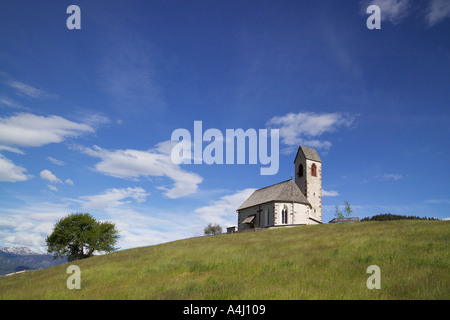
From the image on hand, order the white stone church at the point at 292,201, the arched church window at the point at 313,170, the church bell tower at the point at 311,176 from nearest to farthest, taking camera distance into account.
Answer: the white stone church at the point at 292,201, the church bell tower at the point at 311,176, the arched church window at the point at 313,170

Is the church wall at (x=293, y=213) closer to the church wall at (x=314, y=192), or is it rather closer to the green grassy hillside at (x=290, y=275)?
the church wall at (x=314, y=192)

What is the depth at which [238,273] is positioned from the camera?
1577cm

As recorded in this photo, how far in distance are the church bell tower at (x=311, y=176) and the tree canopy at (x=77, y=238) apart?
4177 centimetres

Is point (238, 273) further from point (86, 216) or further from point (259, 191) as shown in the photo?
point (86, 216)

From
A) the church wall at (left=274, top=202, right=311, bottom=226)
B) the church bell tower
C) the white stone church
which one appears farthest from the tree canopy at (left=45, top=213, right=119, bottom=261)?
the church bell tower

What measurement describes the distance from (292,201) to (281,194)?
210cm

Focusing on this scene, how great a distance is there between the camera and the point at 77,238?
56.9 metres

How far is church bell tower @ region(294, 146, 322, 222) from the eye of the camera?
52031 millimetres

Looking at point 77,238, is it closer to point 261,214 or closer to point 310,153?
point 261,214

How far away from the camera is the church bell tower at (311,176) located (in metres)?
52.0

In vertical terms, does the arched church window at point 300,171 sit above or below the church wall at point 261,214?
above

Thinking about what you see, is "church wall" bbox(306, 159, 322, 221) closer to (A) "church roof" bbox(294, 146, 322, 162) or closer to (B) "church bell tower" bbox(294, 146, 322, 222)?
(B) "church bell tower" bbox(294, 146, 322, 222)

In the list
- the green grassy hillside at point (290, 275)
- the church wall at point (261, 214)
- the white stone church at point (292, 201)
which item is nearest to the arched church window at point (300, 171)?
the white stone church at point (292, 201)
